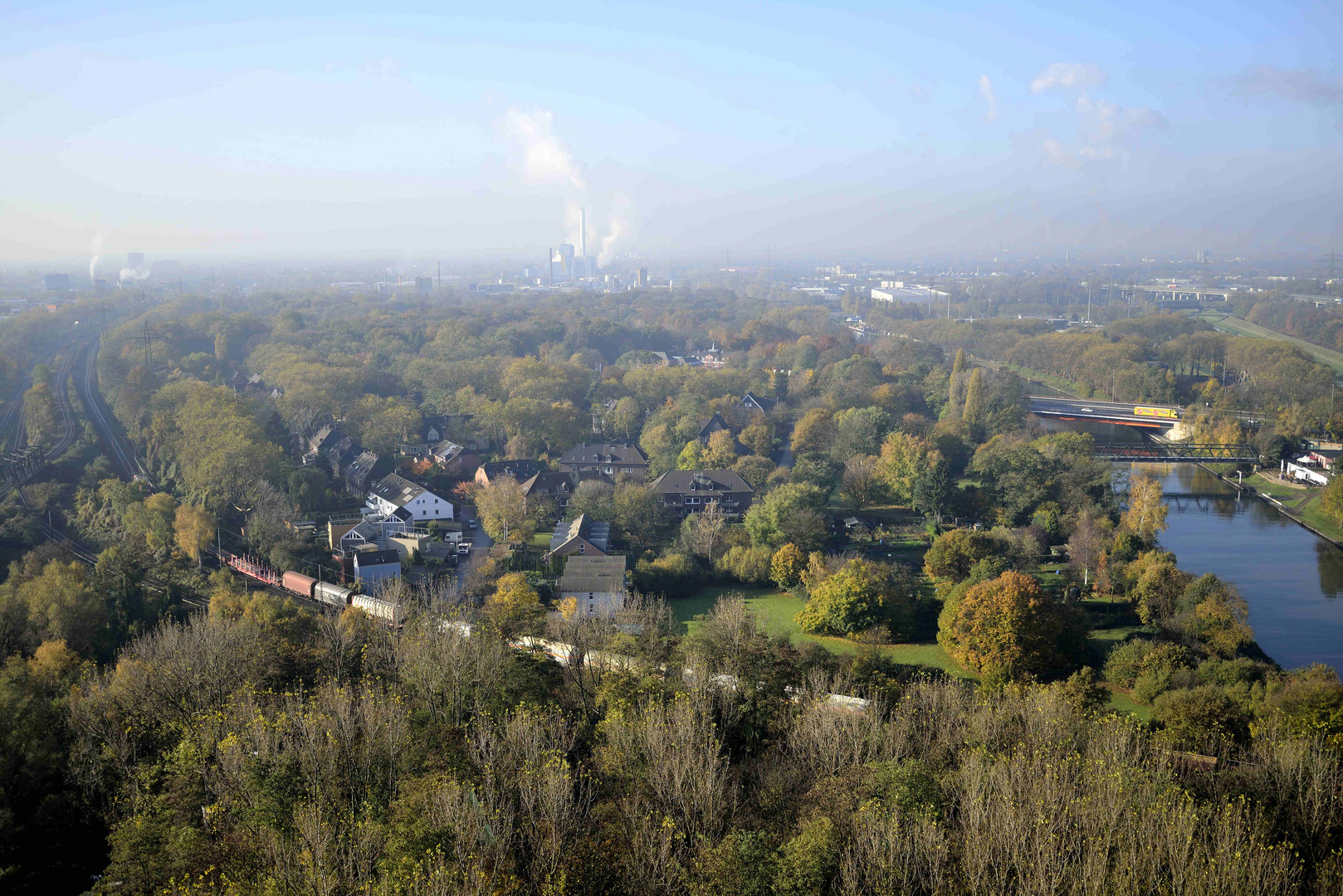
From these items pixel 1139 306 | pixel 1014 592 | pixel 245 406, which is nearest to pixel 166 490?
pixel 245 406

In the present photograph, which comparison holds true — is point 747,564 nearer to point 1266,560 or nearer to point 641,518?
point 641,518

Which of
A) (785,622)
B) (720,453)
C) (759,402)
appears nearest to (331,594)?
(785,622)

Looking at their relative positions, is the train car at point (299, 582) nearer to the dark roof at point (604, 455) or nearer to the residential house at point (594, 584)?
the residential house at point (594, 584)

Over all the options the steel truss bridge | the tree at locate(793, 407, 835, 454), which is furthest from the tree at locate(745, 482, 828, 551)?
the steel truss bridge

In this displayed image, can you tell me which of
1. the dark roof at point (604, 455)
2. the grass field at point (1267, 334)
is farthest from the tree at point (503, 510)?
the grass field at point (1267, 334)

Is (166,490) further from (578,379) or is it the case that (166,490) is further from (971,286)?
(971,286)
